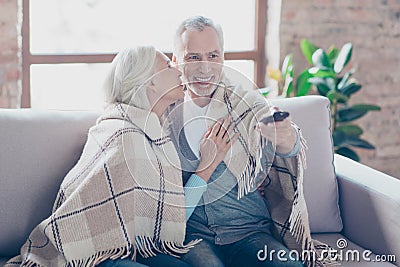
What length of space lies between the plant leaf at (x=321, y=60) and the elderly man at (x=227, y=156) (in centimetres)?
144

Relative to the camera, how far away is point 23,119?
2.23 m

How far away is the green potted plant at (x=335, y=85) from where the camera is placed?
11.3ft

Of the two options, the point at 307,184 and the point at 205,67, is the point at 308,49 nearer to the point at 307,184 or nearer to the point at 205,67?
the point at 307,184

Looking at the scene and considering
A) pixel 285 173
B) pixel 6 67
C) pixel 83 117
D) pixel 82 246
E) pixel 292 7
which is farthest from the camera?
pixel 292 7

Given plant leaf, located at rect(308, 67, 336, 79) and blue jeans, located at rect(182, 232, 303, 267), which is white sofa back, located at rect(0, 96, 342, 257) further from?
plant leaf, located at rect(308, 67, 336, 79)

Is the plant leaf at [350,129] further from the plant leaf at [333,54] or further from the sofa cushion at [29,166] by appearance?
the sofa cushion at [29,166]

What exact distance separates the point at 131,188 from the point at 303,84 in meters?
1.76

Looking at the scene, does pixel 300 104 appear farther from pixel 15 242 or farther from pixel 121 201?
pixel 15 242

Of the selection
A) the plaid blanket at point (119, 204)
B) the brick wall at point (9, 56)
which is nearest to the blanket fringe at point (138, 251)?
the plaid blanket at point (119, 204)

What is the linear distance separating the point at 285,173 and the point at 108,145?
54cm

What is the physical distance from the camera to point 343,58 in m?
3.46

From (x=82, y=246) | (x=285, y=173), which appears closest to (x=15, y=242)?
(x=82, y=246)

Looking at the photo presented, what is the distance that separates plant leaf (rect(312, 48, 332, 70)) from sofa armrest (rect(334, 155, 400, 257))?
102cm

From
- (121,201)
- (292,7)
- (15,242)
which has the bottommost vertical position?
(15,242)
